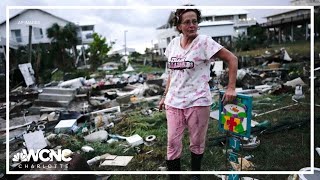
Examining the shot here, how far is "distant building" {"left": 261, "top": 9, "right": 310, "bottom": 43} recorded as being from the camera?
2.62m

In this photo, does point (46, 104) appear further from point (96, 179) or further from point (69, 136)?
point (96, 179)

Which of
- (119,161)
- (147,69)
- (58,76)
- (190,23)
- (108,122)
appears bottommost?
(119,161)

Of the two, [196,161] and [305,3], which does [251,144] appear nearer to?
[196,161]

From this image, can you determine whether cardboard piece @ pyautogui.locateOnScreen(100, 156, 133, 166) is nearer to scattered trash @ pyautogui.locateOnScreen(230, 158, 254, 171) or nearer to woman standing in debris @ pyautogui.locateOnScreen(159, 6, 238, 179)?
woman standing in debris @ pyautogui.locateOnScreen(159, 6, 238, 179)

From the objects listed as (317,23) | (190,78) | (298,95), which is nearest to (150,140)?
(190,78)

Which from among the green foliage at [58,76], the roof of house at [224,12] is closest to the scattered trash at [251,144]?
the roof of house at [224,12]

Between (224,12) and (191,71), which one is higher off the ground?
(224,12)

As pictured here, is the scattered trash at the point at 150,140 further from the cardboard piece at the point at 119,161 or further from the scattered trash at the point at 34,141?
the scattered trash at the point at 34,141

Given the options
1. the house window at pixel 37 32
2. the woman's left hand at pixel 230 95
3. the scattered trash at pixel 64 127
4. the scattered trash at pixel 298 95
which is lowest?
the scattered trash at pixel 64 127

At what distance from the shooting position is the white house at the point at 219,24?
2.48 meters

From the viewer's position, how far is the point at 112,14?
2.51 m

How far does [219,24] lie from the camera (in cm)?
268

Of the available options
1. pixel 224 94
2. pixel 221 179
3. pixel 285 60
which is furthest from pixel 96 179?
pixel 285 60

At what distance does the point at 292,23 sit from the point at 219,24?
0.69m
